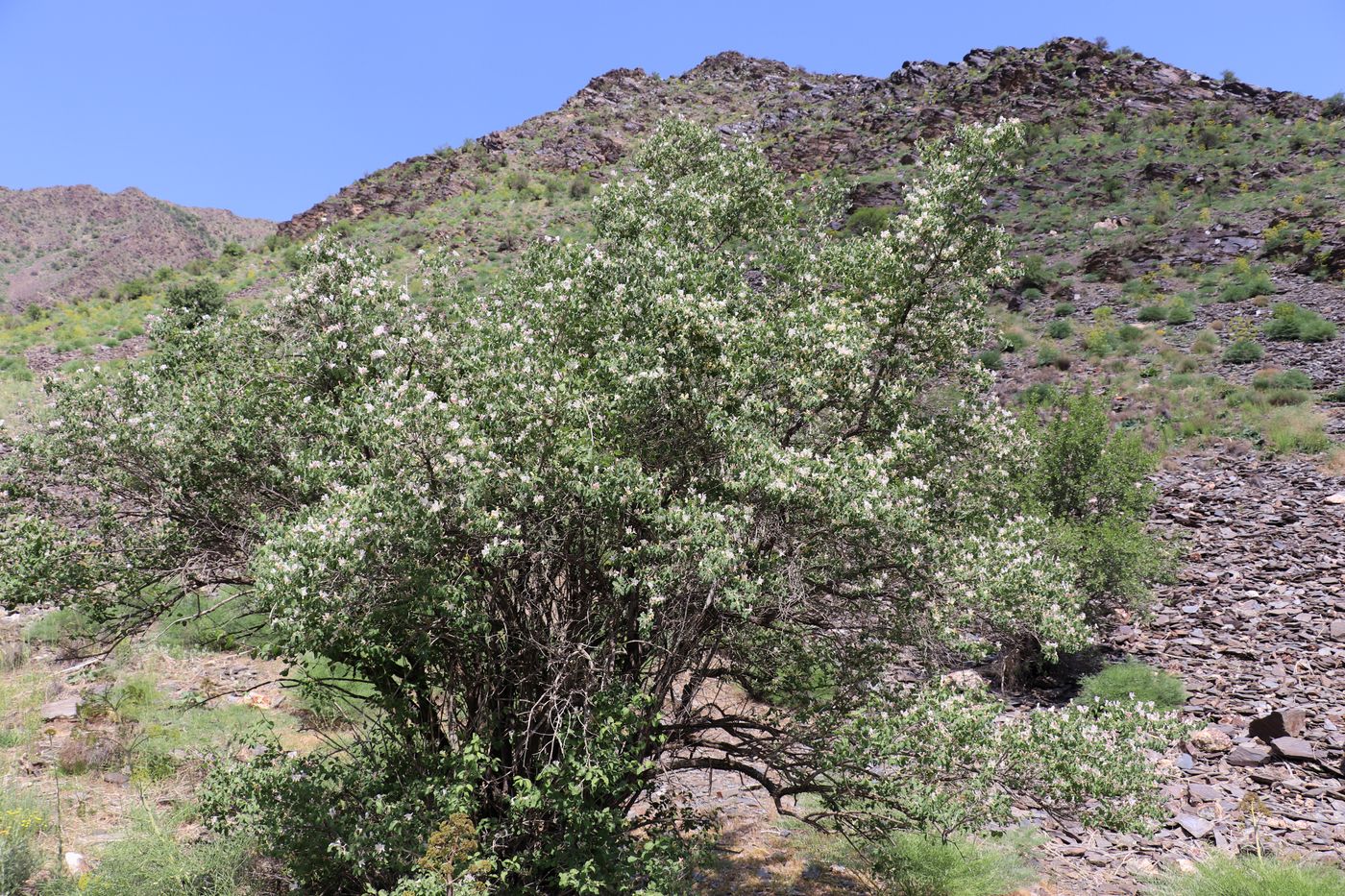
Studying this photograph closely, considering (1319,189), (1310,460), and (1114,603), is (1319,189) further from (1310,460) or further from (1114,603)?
(1114,603)

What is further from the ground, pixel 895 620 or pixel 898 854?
pixel 895 620

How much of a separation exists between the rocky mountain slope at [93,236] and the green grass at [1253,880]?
245ft

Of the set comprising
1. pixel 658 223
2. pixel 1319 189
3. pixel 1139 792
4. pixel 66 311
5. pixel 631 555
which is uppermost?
pixel 1319 189

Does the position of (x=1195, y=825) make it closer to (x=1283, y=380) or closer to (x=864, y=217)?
(x=1283, y=380)

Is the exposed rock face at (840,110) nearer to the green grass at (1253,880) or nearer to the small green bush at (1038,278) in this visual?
the small green bush at (1038,278)

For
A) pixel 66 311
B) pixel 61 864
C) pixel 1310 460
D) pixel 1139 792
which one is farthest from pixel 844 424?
pixel 66 311

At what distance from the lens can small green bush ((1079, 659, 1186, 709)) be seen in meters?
14.4

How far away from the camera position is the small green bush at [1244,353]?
25828 millimetres

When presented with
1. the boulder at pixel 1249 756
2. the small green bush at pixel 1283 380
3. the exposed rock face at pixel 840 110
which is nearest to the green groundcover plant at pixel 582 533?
the boulder at pixel 1249 756

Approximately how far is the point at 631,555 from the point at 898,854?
521 centimetres

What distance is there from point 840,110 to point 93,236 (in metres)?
79.1

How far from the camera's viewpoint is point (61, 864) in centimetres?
755

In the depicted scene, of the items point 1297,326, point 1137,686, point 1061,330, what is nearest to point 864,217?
point 1061,330

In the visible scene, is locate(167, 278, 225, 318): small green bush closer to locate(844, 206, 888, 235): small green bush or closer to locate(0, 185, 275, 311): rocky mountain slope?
locate(844, 206, 888, 235): small green bush
